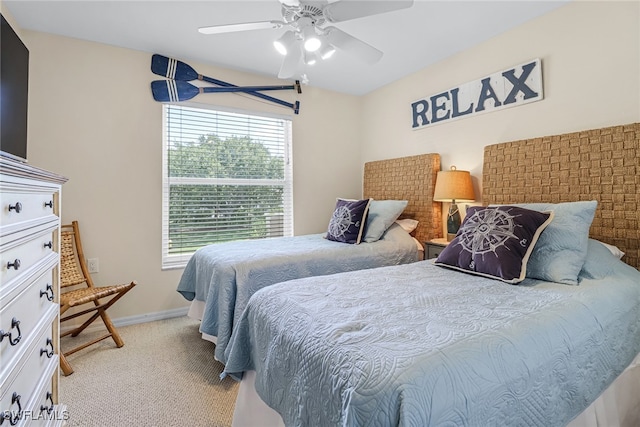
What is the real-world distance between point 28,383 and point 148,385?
41.2 inches

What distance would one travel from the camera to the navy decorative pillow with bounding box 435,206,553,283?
158cm

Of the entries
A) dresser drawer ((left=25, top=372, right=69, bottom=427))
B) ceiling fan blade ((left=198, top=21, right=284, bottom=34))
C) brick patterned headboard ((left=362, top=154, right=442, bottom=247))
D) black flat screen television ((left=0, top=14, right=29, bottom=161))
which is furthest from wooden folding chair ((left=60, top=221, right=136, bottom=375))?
brick patterned headboard ((left=362, top=154, right=442, bottom=247))

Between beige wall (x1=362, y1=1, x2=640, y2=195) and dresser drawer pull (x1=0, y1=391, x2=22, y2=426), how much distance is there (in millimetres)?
2992

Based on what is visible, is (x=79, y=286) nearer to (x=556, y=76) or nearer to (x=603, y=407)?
(x=603, y=407)

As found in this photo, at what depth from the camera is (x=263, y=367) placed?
1243mm

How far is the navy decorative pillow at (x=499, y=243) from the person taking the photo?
5.17 ft

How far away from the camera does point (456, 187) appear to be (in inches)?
A: 102

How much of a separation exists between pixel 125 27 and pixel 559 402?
3382 millimetres

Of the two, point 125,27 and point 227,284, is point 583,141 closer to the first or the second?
point 227,284

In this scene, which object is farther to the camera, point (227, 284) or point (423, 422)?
point (227, 284)

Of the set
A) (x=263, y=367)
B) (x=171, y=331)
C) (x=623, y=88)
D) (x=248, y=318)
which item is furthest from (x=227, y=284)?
(x=623, y=88)

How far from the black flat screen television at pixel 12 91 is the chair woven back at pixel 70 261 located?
0.82 m

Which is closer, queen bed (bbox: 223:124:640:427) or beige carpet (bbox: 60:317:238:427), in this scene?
queen bed (bbox: 223:124:640:427)

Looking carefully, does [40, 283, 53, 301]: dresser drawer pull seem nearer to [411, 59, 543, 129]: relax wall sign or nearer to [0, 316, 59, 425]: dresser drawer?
[0, 316, 59, 425]: dresser drawer
